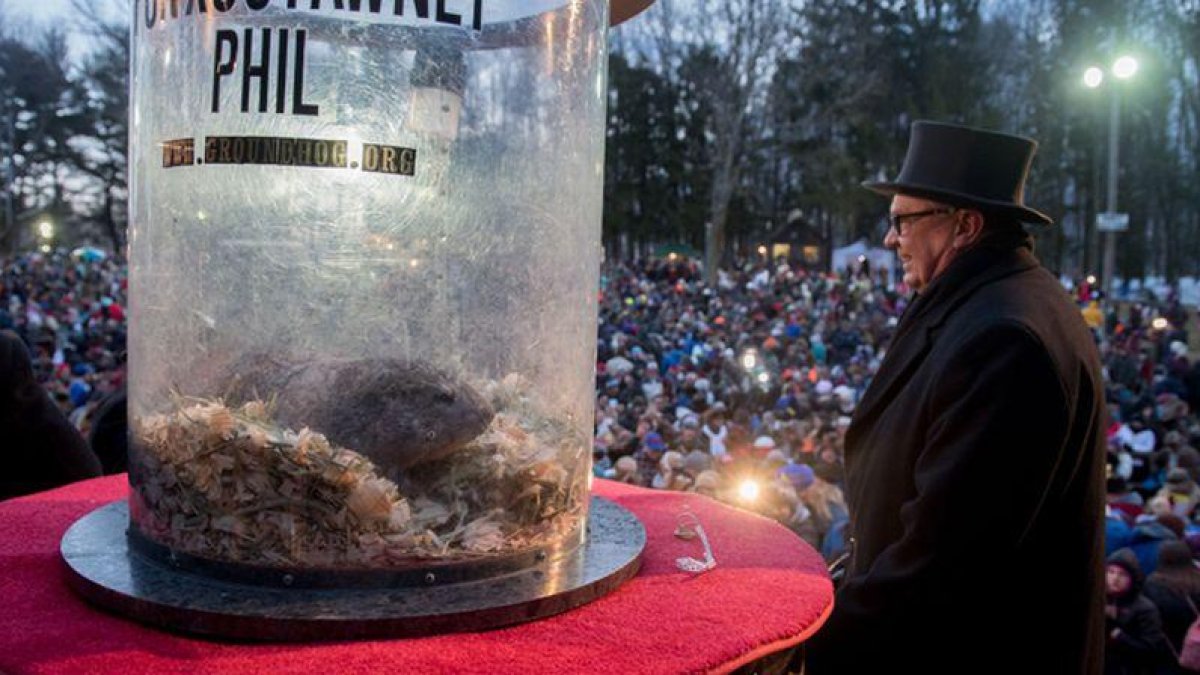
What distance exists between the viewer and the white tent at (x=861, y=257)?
52206 mm

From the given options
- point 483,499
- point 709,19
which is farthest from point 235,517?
point 709,19

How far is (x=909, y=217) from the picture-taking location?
3391 millimetres

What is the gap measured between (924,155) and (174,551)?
2.42 metres

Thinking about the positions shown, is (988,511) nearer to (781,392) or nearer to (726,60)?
(781,392)

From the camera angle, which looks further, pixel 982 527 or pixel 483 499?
pixel 982 527

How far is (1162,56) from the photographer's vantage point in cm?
5038

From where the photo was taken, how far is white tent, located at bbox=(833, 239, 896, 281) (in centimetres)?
5221

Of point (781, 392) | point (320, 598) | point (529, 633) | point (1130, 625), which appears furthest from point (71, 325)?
point (529, 633)

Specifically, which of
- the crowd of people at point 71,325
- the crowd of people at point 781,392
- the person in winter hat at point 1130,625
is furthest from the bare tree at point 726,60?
the person in winter hat at point 1130,625

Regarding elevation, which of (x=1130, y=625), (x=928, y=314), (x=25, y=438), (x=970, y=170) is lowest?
(x=1130, y=625)

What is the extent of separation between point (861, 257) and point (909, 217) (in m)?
52.4

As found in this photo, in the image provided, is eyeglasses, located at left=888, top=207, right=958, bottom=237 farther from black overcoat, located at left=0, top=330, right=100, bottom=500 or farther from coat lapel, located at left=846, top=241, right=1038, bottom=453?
black overcoat, located at left=0, top=330, right=100, bottom=500

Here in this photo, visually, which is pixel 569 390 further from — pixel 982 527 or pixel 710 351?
pixel 710 351

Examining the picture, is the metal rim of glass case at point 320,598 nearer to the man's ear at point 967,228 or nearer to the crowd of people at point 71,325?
the man's ear at point 967,228
